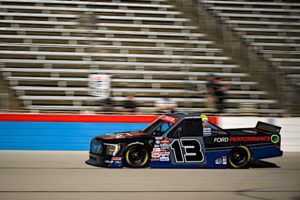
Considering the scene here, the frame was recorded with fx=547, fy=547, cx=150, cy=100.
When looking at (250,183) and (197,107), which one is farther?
(197,107)

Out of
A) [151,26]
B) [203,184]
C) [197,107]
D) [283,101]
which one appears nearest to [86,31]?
[151,26]

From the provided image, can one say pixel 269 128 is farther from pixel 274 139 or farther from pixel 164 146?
pixel 164 146

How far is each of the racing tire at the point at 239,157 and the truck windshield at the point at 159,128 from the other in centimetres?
152

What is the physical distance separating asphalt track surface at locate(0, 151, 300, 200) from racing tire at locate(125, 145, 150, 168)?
0.28 meters

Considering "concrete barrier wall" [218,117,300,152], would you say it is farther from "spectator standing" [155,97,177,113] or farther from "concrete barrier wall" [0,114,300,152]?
"spectator standing" [155,97,177,113]

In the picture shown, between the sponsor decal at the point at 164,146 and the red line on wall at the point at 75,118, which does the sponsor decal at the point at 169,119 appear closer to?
the sponsor decal at the point at 164,146

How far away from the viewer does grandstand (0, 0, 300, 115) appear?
17.3 metres

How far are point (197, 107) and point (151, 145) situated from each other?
5.96m

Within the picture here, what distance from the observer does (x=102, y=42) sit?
19359mm

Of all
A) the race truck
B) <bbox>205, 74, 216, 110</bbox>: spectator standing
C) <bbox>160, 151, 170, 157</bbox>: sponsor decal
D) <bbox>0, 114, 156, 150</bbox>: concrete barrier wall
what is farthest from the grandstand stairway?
<bbox>160, 151, 170, 157</bbox>: sponsor decal

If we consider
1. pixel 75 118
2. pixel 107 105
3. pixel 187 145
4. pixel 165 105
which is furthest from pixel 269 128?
pixel 75 118

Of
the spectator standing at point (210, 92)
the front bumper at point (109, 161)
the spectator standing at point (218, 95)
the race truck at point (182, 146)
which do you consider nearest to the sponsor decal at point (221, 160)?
the race truck at point (182, 146)

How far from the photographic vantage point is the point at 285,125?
15.8m

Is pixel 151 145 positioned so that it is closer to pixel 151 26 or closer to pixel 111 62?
pixel 111 62
